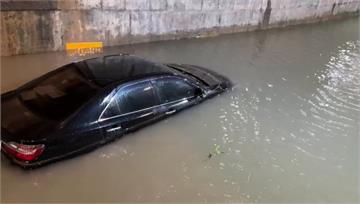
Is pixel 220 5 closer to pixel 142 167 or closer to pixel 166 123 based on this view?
pixel 166 123

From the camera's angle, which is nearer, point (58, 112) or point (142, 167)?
point (58, 112)

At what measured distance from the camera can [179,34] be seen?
12.5m

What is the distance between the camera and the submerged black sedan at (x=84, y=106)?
16.8 feet

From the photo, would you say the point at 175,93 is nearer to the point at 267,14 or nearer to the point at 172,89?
the point at 172,89

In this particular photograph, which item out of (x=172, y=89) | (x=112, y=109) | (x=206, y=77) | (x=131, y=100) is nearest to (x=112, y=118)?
(x=112, y=109)

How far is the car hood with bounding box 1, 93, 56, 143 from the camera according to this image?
16.6 feet

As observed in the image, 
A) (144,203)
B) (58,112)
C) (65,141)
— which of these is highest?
(58,112)

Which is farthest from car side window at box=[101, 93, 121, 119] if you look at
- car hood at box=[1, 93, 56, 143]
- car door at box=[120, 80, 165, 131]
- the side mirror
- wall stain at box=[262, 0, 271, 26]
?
wall stain at box=[262, 0, 271, 26]

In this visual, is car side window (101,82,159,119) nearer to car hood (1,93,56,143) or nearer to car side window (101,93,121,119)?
car side window (101,93,121,119)

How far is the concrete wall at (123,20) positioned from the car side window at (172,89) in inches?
182

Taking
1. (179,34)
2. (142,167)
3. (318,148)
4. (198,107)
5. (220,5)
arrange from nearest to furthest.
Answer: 1. (142,167)
2. (318,148)
3. (198,107)
4. (179,34)
5. (220,5)

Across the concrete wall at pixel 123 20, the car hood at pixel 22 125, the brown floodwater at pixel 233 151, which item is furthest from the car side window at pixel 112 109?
the concrete wall at pixel 123 20

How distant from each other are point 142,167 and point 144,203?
77 cm

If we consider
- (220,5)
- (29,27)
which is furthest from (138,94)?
(220,5)
